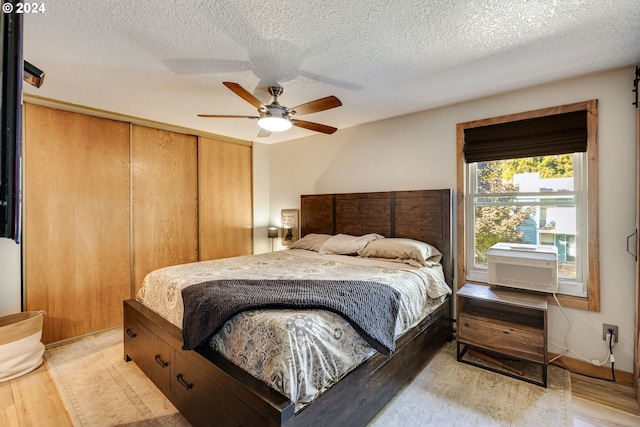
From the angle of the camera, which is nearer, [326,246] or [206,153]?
[326,246]

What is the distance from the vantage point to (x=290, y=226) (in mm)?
4855

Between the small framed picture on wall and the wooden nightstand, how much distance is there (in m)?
2.73

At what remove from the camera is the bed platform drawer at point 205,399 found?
4.87 ft

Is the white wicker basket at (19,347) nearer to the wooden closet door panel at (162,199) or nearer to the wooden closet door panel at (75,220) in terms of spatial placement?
the wooden closet door panel at (75,220)

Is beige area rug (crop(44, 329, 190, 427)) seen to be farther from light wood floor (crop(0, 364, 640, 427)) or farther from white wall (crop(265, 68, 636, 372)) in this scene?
white wall (crop(265, 68, 636, 372))

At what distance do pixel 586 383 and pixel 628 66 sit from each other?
253cm

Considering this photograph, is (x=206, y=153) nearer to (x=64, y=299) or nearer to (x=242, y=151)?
(x=242, y=151)

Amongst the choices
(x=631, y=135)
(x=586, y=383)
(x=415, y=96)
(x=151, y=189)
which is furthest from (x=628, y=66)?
(x=151, y=189)

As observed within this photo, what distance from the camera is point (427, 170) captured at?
11.1 feet

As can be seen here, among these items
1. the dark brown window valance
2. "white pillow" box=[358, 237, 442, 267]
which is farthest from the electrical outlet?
the dark brown window valance

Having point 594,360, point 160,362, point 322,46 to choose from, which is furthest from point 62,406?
point 594,360

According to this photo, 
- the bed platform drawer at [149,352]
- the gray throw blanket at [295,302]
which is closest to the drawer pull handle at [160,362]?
the bed platform drawer at [149,352]

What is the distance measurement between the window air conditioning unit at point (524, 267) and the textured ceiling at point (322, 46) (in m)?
1.49

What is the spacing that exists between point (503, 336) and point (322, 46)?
2662mm
